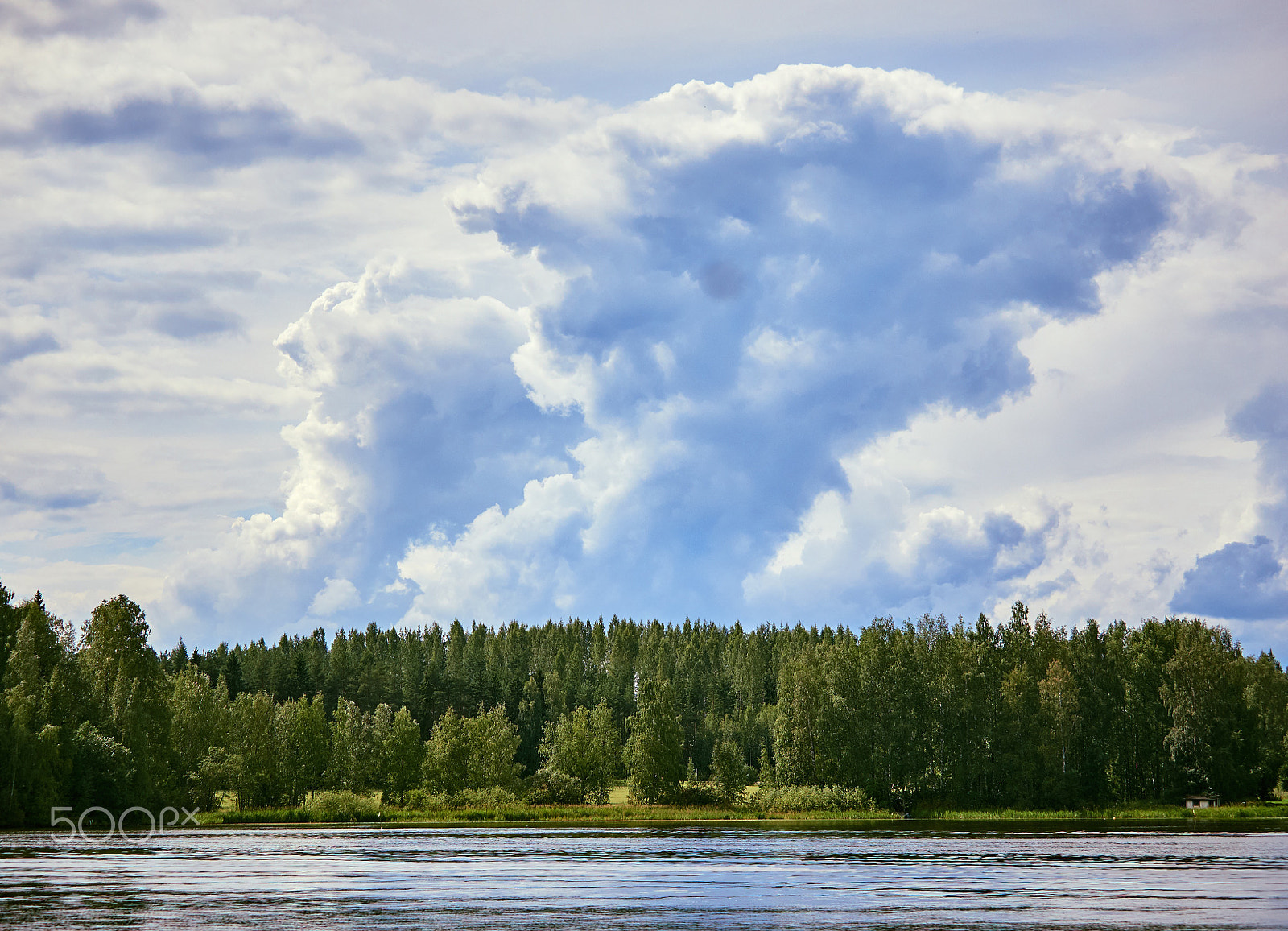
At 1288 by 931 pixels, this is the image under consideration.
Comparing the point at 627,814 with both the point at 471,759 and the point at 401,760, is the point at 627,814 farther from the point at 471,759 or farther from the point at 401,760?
the point at 401,760

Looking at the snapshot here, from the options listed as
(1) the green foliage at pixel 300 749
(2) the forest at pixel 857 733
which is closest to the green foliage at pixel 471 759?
(2) the forest at pixel 857 733

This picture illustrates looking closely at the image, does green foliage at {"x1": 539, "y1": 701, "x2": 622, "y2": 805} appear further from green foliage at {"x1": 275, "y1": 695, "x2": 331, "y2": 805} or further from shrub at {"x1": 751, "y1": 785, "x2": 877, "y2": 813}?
green foliage at {"x1": 275, "y1": 695, "x2": 331, "y2": 805}

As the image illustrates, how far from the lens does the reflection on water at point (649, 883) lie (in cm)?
3716

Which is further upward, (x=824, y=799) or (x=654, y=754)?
(x=654, y=754)

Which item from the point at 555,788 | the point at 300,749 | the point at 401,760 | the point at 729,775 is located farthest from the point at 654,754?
the point at 300,749

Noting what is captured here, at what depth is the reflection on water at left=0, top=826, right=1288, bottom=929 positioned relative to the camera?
3716 centimetres

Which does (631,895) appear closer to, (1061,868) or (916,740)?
(1061,868)

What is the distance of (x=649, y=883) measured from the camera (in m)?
51.0

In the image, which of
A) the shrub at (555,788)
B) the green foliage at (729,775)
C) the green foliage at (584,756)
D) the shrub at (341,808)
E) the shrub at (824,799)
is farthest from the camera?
the green foliage at (584,756)

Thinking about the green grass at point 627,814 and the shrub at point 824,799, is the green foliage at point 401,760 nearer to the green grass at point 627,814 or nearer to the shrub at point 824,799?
the green grass at point 627,814

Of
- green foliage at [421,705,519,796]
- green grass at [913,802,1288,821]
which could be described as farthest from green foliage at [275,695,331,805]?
green grass at [913,802,1288,821]

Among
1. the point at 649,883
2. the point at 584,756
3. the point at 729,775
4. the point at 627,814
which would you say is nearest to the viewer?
the point at 649,883

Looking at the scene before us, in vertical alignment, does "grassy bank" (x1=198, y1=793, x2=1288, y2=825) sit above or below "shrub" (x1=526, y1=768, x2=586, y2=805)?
A: below

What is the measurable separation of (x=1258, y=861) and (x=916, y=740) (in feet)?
251
